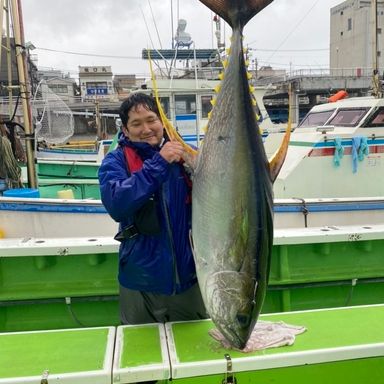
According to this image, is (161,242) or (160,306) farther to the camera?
(160,306)

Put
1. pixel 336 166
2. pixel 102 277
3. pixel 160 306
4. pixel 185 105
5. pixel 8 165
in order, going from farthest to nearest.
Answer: pixel 185 105 → pixel 336 166 → pixel 8 165 → pixel 102 277 → pixel 160 306

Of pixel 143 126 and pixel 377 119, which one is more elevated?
pixel 377 119

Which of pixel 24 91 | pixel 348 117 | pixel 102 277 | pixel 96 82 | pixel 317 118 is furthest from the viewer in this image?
pixel 96 82

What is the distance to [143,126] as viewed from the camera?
6.31 ft

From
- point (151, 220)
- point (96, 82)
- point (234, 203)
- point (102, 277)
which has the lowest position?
point (102, 277)

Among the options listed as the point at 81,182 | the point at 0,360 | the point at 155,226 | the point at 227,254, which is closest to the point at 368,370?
the point at 227,254

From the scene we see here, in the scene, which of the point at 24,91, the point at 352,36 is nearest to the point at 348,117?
the point at 24,91

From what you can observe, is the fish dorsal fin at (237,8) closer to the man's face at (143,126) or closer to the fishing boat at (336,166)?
the man's face at (143,126)

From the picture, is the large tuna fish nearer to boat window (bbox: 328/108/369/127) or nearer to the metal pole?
the metal pole

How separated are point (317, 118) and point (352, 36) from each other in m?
53.4

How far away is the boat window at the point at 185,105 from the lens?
8.99 m

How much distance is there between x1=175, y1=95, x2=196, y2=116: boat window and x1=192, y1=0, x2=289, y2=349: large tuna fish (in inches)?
289

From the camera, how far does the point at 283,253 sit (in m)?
3.34

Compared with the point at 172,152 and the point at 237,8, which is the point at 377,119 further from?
the point at 172,152
